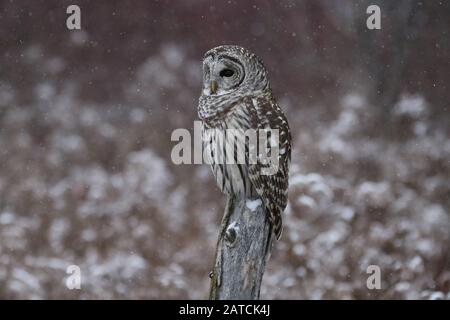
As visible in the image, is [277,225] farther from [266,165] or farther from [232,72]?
[232,72]

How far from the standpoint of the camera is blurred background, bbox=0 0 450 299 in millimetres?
3258

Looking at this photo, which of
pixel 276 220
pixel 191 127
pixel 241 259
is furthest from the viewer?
pixel 191 127

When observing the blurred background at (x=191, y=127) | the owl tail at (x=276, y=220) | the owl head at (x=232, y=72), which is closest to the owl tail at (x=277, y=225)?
the owl tail at (x=276, y=220)

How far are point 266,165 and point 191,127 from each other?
1532 millimetres

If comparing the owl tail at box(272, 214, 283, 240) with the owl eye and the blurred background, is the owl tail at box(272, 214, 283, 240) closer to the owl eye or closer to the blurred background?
the owl eye

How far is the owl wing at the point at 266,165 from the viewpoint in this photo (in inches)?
69.7

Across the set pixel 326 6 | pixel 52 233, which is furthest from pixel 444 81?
pixel 52 233

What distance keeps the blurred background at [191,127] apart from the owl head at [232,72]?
1449 millimetres

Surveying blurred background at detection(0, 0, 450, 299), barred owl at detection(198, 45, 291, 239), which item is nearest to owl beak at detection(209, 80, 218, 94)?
barred owl at detection(198, 45, 291, 239)

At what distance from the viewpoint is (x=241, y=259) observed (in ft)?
5.08

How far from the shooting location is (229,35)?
3496mm

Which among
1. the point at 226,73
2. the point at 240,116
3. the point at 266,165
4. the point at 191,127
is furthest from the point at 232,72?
the point at 191,127

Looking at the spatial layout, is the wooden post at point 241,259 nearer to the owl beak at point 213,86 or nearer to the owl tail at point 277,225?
the owl tail at point 277,225

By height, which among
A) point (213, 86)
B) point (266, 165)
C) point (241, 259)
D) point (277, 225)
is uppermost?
point (213, 86)
